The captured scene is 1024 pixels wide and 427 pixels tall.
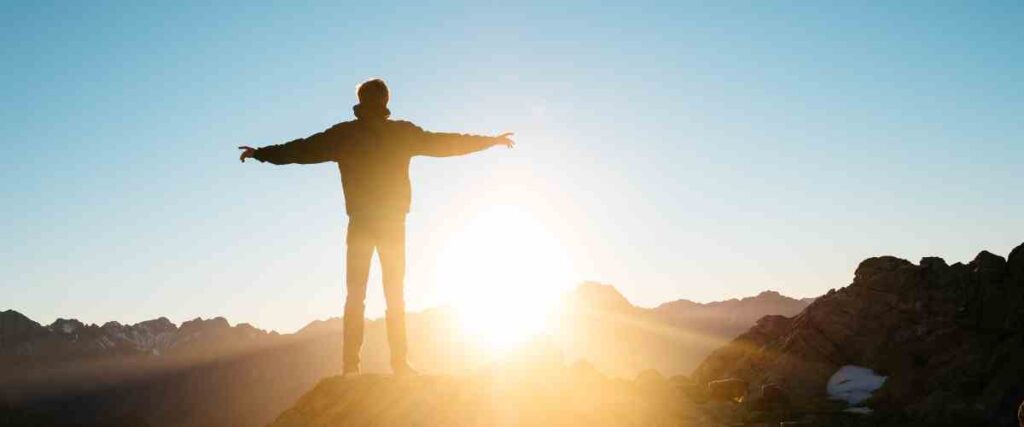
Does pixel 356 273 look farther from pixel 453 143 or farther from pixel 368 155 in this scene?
pixel 453 143

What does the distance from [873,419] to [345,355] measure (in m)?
7.62

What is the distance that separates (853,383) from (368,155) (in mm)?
29476

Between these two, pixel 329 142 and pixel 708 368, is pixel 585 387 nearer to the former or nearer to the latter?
pixel 329 142

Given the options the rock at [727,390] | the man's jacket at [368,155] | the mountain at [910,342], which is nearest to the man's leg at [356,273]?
the man's jacket at [368,155]

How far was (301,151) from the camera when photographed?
1070cm

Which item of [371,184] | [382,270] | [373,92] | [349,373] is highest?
[373,92]

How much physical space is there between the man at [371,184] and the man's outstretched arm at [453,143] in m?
0.02

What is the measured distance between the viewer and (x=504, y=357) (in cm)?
991

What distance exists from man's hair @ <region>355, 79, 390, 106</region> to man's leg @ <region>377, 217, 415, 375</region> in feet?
5.91

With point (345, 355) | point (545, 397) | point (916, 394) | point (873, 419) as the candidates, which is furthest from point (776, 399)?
point (916, 394)

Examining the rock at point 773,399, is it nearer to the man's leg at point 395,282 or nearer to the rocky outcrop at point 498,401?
the rocky outcrop at point 498,401

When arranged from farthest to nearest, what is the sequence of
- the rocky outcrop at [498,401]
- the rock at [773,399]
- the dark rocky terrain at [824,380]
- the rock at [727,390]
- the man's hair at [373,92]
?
the rock at [727,390], the rock at [773,399], the man's hair at [373,92], the dark rocky terrain at [824,380], the rocky outcrop at [498,401]

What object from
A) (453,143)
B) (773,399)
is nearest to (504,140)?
(453,143)

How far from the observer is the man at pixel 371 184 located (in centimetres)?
1043
